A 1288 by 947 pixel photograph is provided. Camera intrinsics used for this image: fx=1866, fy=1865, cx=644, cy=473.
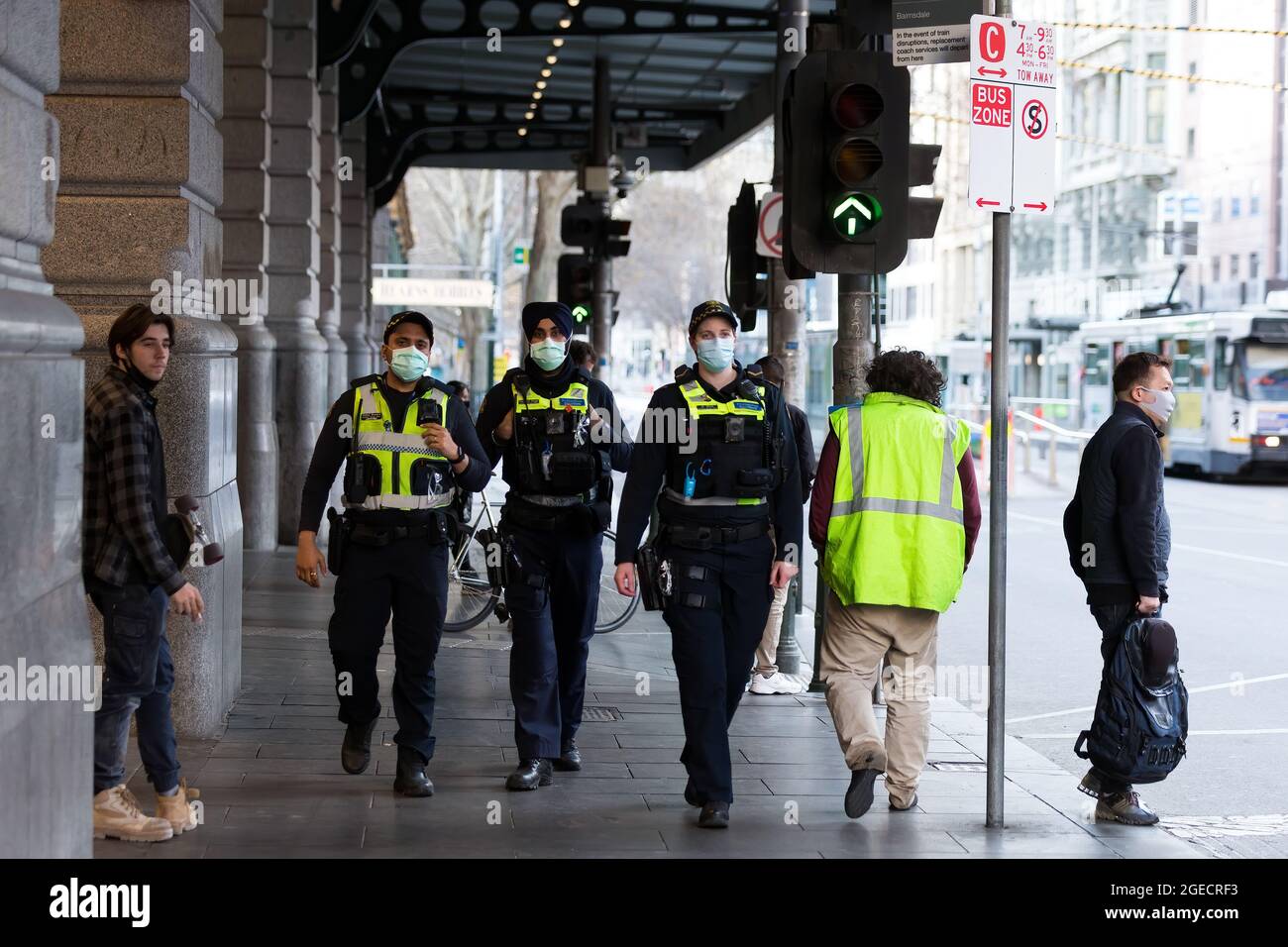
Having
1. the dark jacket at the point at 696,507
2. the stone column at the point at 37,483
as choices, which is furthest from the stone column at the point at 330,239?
the stone column at the point at 37,483

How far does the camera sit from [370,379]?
7453 millimetres

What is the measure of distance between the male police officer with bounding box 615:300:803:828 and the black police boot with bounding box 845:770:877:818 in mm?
455

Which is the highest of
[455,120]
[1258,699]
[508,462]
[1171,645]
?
[455,120]

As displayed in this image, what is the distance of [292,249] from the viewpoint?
19297 millimetres

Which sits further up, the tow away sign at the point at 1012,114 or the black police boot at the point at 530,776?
the tow away sign at the point at 1012,114

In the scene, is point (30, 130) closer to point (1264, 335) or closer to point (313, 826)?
point (313, 826)

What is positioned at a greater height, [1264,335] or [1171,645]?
[1264,335]

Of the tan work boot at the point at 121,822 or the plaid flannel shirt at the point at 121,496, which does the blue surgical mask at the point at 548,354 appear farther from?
the tan work boot at the point at 121,822

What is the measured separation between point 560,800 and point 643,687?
297 centimetres

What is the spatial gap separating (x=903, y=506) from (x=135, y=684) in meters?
2.96

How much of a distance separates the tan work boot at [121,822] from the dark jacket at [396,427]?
53.9 inches

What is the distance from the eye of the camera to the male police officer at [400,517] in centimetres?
733

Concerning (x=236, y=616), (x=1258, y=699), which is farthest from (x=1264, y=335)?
(x=236, y=616)
